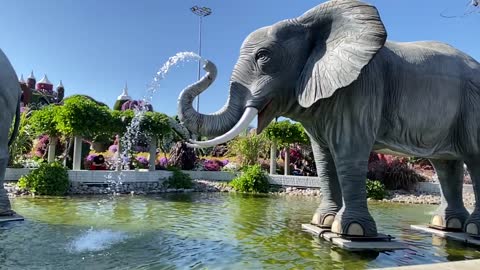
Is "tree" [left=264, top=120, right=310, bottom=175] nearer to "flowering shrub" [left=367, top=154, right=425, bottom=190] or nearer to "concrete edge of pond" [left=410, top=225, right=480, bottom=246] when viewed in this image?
"flowering shrub" [left=367, top=154, right=425, bottom=190]

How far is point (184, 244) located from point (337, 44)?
2837 mm

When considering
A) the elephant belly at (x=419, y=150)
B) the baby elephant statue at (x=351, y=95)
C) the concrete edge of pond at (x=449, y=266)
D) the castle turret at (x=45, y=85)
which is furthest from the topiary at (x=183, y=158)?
the castle turret at (x=45, y=85)

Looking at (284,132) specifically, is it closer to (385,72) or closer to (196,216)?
(196,216)

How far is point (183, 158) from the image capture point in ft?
65.8

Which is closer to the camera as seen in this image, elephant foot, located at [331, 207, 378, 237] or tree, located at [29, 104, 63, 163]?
elephant foot, located at [331, 207, 378, 237]

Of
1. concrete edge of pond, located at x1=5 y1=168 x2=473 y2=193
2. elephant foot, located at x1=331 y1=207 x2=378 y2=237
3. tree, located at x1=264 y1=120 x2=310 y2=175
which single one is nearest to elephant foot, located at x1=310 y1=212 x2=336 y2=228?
elephant foot, located at x1=331 y1=207 x2=378 y2=237

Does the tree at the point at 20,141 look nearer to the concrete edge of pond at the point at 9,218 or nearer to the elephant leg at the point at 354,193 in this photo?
the concrete edge of pond at the point at 9,218

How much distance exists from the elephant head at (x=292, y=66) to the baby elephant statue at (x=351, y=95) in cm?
1

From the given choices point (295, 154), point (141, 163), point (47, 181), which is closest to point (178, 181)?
point (47, 181)

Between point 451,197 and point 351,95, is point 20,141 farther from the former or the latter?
point 451,197

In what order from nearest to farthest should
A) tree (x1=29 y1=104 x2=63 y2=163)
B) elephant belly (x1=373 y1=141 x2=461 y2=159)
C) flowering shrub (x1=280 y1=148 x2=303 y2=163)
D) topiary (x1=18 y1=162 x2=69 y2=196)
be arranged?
elephant belly (x1=373 y1=141 x2=461 y2=159) < topiary (x1=18 y1=162 x2=69 y2=196) < tree (x1=29 y1=104 x2=63 y2=163) < flowering shrub (x1=280 y1=148 x2=303 y2=163)

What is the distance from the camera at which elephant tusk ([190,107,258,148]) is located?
4.31 metres

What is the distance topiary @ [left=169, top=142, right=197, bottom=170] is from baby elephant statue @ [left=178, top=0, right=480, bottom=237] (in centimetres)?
1525

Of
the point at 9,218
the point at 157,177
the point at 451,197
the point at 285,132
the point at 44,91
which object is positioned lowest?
the point at 9,218
